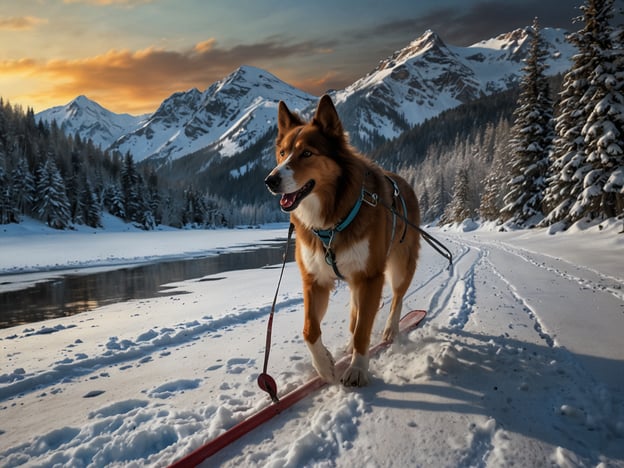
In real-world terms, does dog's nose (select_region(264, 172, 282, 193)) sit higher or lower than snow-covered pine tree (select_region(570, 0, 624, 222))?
lower

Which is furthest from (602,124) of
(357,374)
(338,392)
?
(338,392)

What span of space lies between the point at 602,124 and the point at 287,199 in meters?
24.9

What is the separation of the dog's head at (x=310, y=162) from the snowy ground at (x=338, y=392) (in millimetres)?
1789

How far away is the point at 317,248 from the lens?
3.38 meters

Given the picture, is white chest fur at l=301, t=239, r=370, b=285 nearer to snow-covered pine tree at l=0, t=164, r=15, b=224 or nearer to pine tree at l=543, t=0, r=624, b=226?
pine tree at l=543, t=0, r=624, b=226

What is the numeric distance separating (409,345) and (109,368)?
3628 mm

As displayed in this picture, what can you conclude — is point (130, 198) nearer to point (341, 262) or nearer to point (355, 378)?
point (341, 262)

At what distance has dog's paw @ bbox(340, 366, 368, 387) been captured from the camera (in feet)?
10.3

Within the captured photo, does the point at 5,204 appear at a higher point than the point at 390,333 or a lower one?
higher

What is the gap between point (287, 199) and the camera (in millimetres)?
3260

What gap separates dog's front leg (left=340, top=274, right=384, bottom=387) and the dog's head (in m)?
0.91

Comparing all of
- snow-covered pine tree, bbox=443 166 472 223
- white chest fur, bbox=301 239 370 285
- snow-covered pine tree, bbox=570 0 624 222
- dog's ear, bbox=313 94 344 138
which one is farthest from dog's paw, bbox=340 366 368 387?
snow-covered pine tree, bbox=443 166 472 223

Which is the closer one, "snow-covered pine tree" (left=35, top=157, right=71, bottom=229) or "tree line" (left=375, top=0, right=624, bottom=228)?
"tree line" (left=375, top=0, right=624, bottom=228)

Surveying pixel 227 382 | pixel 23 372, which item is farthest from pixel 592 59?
pixel 23 372
